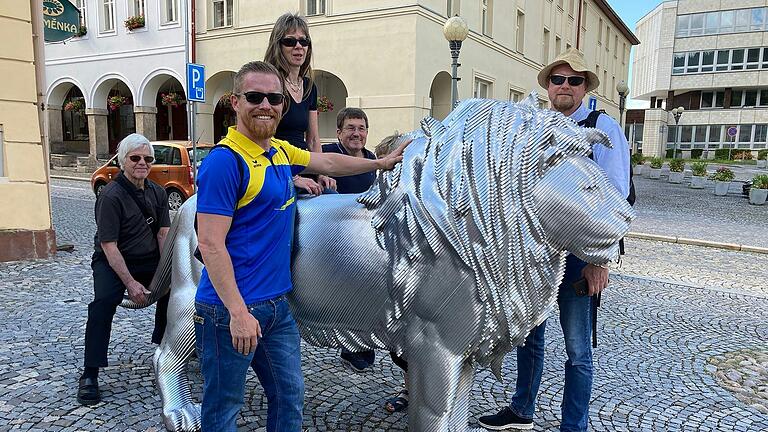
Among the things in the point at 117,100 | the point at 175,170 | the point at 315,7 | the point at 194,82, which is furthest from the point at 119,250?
the point at 117,100

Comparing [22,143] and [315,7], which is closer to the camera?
[22,143]

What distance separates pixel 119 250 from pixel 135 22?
690 inches

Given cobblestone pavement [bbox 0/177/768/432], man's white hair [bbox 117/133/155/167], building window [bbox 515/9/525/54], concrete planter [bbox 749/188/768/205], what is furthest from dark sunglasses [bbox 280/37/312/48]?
building window [bbox 515/9/525/54]

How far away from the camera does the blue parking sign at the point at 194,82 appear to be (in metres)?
8.04

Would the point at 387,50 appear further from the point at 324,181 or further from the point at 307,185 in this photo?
the point at 307,185

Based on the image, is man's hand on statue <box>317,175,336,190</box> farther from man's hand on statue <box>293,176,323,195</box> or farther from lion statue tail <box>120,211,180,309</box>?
lion statue tail <box>120,211,180,309</box>

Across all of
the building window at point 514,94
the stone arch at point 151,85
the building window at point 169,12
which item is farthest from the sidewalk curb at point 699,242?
the building window at point 169,12

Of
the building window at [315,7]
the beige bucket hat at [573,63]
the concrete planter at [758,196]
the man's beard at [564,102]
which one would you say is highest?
the building window at [315,7]

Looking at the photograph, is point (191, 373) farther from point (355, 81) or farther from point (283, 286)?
point (355, 81)

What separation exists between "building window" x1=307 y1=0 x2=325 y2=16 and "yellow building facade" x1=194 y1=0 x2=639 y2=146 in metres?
0.03

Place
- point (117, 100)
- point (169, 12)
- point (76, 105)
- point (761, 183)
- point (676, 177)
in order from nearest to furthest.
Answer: point (761, 183), point (169, 12), point (117, 100), point (76, 105), point (676, 177)

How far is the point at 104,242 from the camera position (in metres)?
2.91

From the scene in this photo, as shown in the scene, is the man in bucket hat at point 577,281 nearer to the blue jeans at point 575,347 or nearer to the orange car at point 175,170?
the blue jeans at point 575,347

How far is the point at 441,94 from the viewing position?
16.6 meters
